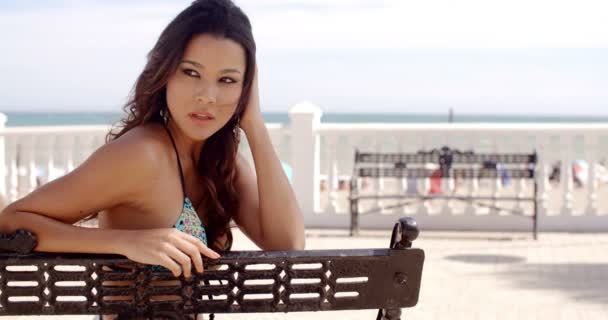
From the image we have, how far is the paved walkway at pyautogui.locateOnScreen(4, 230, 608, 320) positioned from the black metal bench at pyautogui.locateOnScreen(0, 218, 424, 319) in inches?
146

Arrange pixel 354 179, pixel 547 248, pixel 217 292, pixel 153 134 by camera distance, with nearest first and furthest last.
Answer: pixel 217 292 < pixel 153 134 < pixel 547 248 < pixel 354 179

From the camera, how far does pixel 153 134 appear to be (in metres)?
2.35

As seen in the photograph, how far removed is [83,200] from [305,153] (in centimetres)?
856

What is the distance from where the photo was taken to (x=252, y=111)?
100 inches

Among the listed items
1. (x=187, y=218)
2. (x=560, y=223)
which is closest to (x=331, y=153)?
(x=560, y=223)

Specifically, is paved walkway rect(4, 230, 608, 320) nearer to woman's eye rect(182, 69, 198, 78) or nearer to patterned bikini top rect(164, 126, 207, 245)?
patterned bikini top rect(164, 126, 207, 245)

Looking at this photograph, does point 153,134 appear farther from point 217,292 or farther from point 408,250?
point 408,250

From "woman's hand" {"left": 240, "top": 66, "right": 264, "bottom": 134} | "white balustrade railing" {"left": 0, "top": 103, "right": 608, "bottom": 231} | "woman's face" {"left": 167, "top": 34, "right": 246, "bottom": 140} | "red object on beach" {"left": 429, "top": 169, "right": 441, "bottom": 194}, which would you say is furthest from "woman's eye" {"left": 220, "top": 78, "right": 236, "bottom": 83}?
"red object on beach" {"left": 429, "top": 169, "right": 441, "bottom": 194}

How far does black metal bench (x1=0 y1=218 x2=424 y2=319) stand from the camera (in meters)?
1.87

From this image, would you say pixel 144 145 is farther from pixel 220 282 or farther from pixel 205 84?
pixel 220 282

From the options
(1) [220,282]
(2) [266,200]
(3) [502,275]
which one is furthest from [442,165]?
(1) [220,282]

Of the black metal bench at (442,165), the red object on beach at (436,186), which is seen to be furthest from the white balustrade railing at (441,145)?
the red object on beach at (436,186)

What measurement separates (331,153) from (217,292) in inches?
353

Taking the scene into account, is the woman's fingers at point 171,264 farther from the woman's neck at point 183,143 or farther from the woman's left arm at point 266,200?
the woman's left arm at point 266,200
